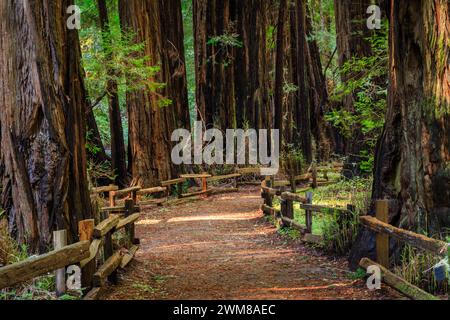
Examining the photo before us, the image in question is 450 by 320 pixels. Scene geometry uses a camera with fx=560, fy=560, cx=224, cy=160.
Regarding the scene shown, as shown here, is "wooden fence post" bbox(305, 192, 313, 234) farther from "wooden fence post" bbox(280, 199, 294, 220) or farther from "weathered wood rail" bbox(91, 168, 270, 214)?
"weathered wood rail" bbox(91, 168, 270, 214)

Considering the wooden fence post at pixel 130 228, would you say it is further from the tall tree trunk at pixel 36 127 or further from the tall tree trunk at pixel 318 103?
the tall tree trunk at pixel 318 103

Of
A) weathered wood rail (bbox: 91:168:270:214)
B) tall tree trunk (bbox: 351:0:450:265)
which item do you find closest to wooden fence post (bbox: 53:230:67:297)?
tall tree trunk (bbox: 351:0:450:265)

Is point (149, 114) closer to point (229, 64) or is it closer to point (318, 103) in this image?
point (229, 64)

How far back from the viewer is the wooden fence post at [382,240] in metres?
7.24

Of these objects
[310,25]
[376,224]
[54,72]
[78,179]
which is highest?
[310,25]

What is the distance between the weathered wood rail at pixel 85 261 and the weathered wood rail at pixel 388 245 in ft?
11.5

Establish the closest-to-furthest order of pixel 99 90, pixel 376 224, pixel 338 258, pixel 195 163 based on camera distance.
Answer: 1. pixel 376 224
2. pixel 338 258
3. pixel 99 90
4. pixel 195 163

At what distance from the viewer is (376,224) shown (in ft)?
24.1

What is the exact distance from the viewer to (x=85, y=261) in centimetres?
675

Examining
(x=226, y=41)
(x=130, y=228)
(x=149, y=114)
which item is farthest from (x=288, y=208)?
(x=226, y=41)
